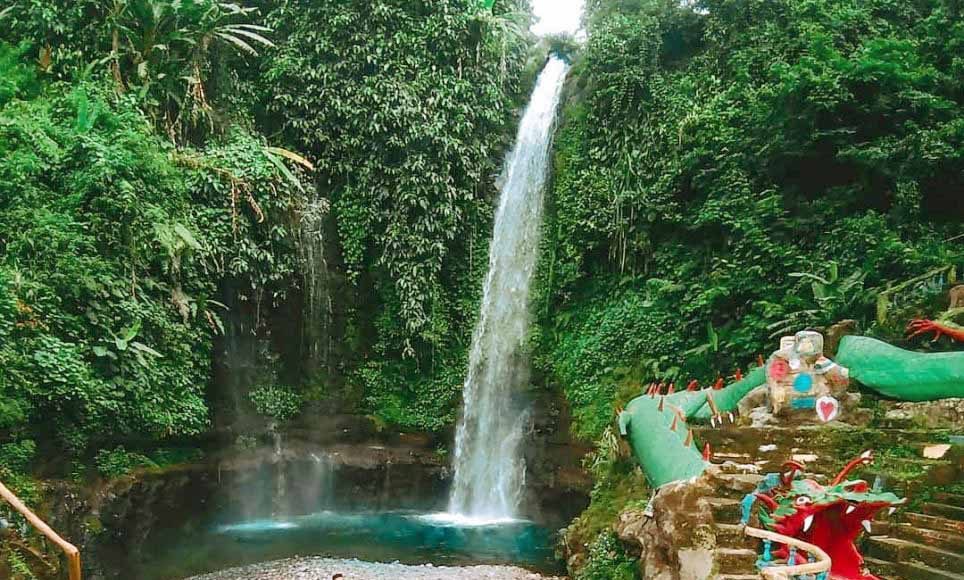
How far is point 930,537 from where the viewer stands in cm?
489

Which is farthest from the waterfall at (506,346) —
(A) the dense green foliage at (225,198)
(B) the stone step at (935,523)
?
(B) the stone step at (935,523)

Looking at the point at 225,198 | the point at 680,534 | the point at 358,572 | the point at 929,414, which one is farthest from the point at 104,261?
the point at 929,414

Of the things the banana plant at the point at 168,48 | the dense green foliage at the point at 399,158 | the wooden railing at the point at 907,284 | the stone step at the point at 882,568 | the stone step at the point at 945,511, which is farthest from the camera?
the dense green foliage at the point at 399,158

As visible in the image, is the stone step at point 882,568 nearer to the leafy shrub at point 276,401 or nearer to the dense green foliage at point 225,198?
the dense green foliage at point 225,198

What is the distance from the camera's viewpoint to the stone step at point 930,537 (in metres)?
4.76

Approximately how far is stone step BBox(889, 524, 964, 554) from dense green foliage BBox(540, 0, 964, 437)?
12.9 feet

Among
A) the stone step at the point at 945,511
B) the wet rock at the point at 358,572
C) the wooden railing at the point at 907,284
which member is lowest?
the wet rock at the point at 358,572

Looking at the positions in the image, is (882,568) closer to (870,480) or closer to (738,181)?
(870,480)

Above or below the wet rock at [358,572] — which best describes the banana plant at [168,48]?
above

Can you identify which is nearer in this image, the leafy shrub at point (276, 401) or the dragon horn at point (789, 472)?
the dragon horn at point (789, 472)

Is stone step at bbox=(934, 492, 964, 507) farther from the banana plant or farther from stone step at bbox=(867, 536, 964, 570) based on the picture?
the banana plant

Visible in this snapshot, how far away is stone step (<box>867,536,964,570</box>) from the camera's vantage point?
4586 mm

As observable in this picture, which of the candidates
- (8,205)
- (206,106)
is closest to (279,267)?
(206,106)

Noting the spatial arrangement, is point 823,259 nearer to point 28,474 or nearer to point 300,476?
point 300,476
